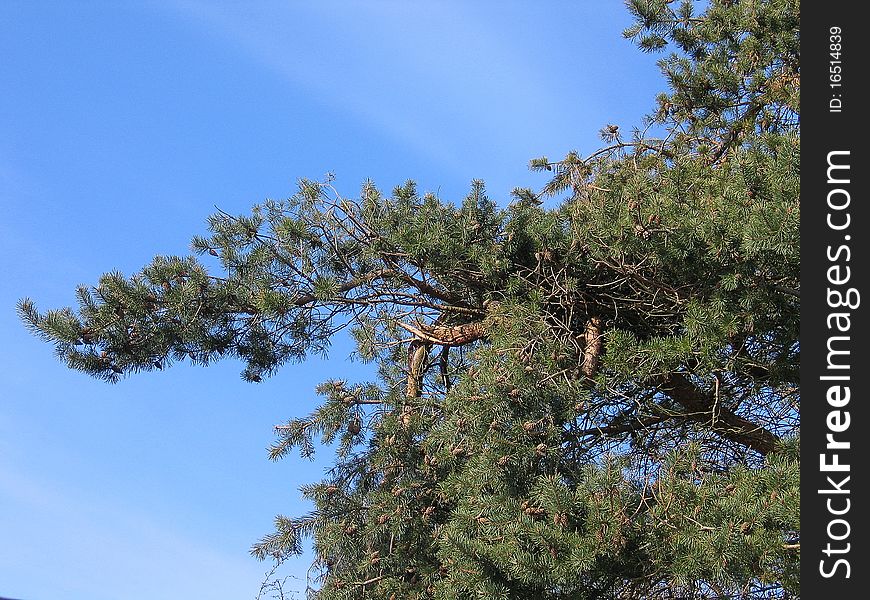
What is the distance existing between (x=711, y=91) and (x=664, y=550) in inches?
128

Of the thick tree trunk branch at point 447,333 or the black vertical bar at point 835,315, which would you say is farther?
the thick tree trunk branch at point 447,333

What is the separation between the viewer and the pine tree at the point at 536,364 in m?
3.05

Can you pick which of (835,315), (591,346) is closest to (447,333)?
(591,346)

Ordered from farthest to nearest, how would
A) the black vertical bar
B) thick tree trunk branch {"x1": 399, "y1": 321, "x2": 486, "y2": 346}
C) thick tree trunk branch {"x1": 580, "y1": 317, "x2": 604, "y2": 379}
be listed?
thick tree trunk branch {"x1": 399, "y1": 321, "x2": 486, "y2": 346}
thick tree trunk branch {"x1": 580, "y1": 317, "x2": 604, "y2": 379}
the black vertical bar

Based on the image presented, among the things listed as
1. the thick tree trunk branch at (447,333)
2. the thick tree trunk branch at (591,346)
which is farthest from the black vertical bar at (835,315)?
the thick tree trunk branch at (447,333)

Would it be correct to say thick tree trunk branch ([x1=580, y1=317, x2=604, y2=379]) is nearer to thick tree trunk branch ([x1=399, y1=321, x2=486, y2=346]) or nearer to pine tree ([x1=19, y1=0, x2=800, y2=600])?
pine tree ([x1=19, y1=0, x2=800, y2=600])

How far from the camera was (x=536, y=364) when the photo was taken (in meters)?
3.56

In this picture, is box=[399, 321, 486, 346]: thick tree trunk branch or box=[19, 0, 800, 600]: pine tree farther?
box=[399, 321, 486, 346]: thick tree trunk branch

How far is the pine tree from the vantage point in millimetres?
3051

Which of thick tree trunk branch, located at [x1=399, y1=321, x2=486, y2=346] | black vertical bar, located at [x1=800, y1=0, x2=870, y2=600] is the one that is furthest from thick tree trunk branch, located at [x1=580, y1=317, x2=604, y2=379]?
black vertical bar, located at [x1=800, y1=0, x2=870, y2=600]

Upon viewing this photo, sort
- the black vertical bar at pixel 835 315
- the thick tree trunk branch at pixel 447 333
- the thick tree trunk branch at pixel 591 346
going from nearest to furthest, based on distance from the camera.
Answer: the black vertical bar at pixel 835 315
the thick tree trunk branch at pixel 591 346
the thick tree trunk branch at pixel 447 333

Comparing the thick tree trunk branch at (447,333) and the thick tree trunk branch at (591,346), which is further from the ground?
the thick tree trunk branch at (447,333)

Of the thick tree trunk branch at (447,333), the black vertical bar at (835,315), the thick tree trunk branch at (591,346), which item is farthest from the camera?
the thick tree trunk branch at (447,333)

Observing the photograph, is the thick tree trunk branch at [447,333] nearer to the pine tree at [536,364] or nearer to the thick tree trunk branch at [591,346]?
the pine tree at [536,364]
